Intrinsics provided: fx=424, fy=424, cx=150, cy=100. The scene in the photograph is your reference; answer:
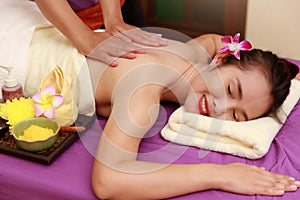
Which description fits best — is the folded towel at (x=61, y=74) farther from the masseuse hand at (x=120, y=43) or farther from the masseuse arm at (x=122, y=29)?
the masseuse arm at (x=122, y=29)

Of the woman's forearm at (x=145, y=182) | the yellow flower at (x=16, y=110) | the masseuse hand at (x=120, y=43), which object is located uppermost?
the masseuse hand at (x=120, y=43)

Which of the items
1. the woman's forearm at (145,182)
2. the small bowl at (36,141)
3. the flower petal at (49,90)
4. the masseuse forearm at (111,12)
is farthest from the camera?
the masseuse forearm at (111,12)

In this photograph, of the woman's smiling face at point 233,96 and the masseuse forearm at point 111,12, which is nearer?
the woman's smiling face at point 233,96

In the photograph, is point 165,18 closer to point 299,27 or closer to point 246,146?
point 299,27

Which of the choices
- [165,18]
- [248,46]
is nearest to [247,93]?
[248,46]

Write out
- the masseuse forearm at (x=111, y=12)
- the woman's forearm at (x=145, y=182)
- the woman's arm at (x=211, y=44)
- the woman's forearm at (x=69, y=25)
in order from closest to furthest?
the woman's forearm at (x=145, y=182) → the woman's forearm at (x=69, y=25) → the masseuse forearm at (x=111, y=12) → the woman's arm at (x=211, y=44)

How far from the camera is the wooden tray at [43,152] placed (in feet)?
4.44

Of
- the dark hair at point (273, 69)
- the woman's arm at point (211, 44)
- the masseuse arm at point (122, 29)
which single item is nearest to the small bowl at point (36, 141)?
the masseuse arm at point (122, 29)

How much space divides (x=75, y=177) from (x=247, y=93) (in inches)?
25.4

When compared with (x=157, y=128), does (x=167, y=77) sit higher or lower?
higher

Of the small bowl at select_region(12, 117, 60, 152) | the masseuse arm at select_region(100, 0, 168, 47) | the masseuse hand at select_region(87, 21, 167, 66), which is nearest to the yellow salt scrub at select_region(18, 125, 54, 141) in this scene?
the small bowl at select_region(12, 117, 60, 152)

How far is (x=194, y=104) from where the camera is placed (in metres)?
1.52

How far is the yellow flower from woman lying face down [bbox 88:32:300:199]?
0.25 metres

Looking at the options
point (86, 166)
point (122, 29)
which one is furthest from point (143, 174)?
point (122, 29)
